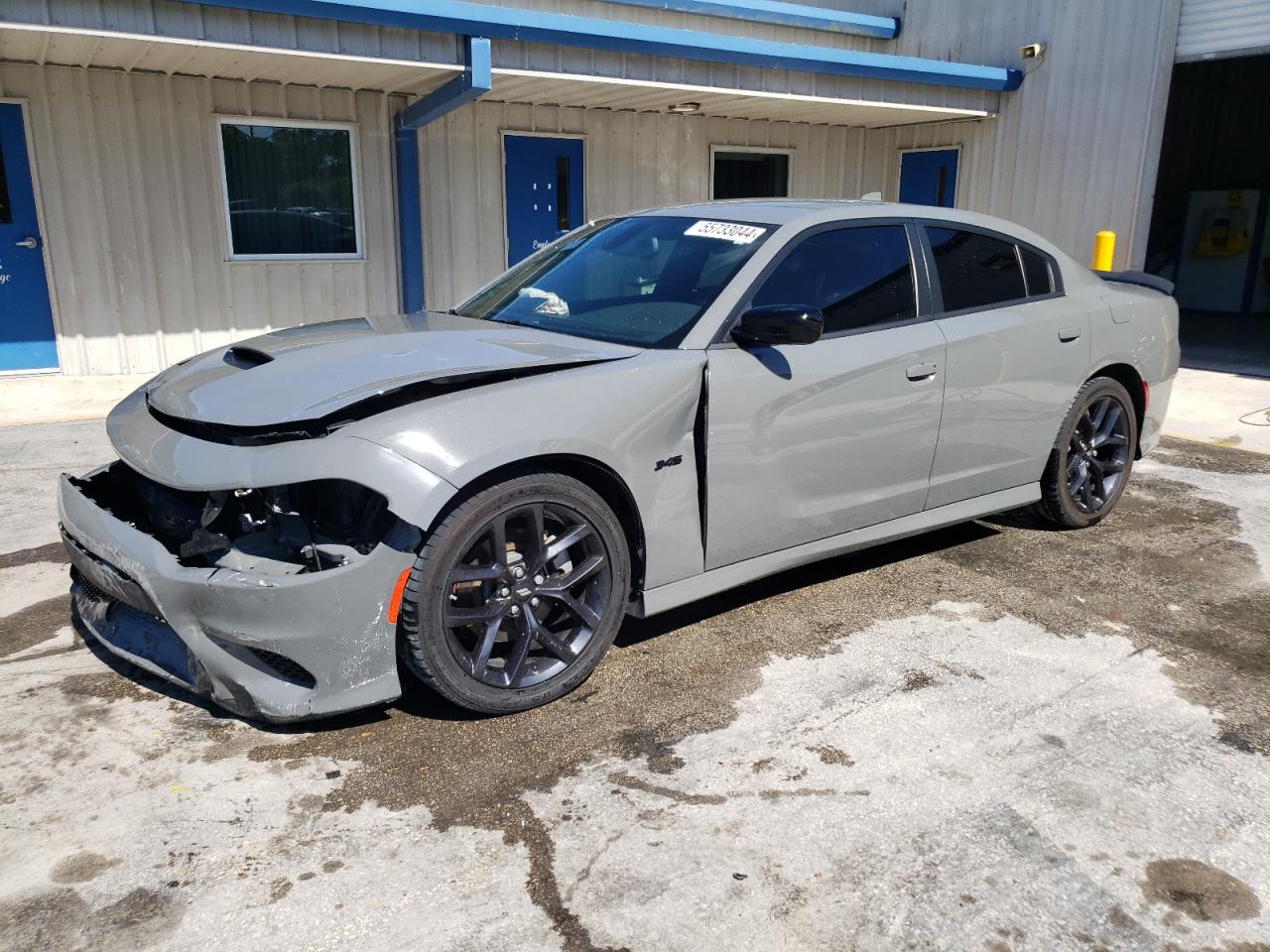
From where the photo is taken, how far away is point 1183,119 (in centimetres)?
1703

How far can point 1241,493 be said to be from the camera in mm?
6109

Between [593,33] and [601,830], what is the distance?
7304mm

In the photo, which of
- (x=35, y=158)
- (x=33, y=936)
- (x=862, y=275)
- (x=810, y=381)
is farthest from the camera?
(x=35, y=158)

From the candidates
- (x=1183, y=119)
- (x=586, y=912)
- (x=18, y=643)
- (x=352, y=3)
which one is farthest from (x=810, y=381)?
(x=1183, y=119)

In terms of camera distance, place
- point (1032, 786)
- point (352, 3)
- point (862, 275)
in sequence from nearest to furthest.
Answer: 1. point (1032, 786)
2. point (862, 275)
3. point (352, 3)

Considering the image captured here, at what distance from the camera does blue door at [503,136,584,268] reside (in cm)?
1069

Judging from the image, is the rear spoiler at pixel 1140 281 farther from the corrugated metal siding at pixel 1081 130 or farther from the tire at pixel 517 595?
the corrugated metal siding at pixel 1081 130

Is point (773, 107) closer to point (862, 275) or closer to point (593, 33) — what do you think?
point (593, 33)

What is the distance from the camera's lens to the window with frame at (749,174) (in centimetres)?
1234

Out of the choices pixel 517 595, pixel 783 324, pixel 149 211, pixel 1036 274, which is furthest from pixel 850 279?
pixel 149 211

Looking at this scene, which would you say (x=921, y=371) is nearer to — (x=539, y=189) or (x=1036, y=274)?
(x=1036, y=274)

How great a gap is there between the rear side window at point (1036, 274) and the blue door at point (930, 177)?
26.8ft

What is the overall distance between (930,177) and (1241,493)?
25.9ft

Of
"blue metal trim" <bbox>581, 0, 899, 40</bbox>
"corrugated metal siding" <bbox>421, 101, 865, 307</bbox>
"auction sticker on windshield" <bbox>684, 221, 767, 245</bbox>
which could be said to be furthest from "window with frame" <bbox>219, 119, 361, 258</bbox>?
"auction sticker on windshield" <bbox>684, 221, 767, 245</bbox>
